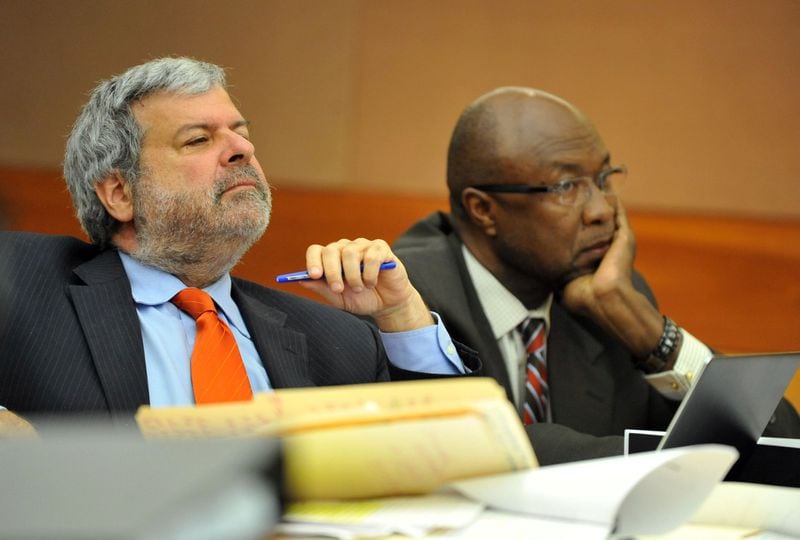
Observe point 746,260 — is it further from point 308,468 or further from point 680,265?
point 308,468

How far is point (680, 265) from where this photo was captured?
144 inches

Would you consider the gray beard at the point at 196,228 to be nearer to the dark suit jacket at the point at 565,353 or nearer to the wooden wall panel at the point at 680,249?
the dark suit jacket at the point at 565,353

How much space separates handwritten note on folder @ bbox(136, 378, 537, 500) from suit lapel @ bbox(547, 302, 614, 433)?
146cm

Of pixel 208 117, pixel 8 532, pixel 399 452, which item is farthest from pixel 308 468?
pixel 208 117

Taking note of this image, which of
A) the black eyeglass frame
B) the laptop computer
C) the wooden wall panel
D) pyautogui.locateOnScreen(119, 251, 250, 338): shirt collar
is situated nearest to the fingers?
pyautogui.locateOnScreen(119, 251, 250, 338): shirt collar

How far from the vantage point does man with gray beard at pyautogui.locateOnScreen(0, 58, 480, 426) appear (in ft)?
5.27

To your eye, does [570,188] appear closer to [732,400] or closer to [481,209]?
[481,209]

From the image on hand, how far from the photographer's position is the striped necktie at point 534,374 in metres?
2.30

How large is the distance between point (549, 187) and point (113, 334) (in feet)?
3.90

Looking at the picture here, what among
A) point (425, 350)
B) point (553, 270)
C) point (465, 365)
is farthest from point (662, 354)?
point (425, 350)

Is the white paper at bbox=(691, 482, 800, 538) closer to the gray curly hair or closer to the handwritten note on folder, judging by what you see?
the handwritten note on folder

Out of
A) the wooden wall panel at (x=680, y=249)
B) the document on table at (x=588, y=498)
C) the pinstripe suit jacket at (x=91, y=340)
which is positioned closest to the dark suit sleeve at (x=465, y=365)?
the pinstripe suit jacket at (x=91, y=340)

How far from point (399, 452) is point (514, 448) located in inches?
4.1

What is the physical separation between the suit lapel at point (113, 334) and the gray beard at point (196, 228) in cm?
11
